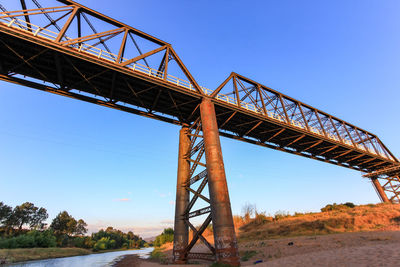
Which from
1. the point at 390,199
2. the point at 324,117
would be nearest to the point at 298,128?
the point at 324,117

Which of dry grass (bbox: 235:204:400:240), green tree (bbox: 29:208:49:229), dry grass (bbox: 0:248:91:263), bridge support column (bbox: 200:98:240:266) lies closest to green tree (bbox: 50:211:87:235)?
green tree (bbox: 29:208:49:229)

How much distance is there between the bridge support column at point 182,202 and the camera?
1441 centimetres

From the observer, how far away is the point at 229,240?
37.4ft

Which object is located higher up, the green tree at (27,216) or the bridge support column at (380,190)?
the green tree at (27,216)

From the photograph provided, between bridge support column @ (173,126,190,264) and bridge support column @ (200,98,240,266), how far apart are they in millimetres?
3747

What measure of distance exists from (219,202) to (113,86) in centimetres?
1190

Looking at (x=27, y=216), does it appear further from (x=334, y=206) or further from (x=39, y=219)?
(x=334, y=206)

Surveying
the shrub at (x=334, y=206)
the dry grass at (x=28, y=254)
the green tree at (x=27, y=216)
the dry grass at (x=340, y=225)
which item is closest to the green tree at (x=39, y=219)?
the green tree at (x=27, y=216)

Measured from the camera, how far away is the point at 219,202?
12.2 metres

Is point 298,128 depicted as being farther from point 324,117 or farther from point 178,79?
point 178,79

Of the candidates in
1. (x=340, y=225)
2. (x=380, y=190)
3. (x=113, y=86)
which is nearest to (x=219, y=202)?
(x=113, y=86)

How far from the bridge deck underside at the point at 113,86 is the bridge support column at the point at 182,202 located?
9.34ft

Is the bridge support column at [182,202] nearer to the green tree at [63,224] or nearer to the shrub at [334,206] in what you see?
the shrub at [334,206]

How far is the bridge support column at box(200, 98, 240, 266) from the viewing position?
11.3 m
